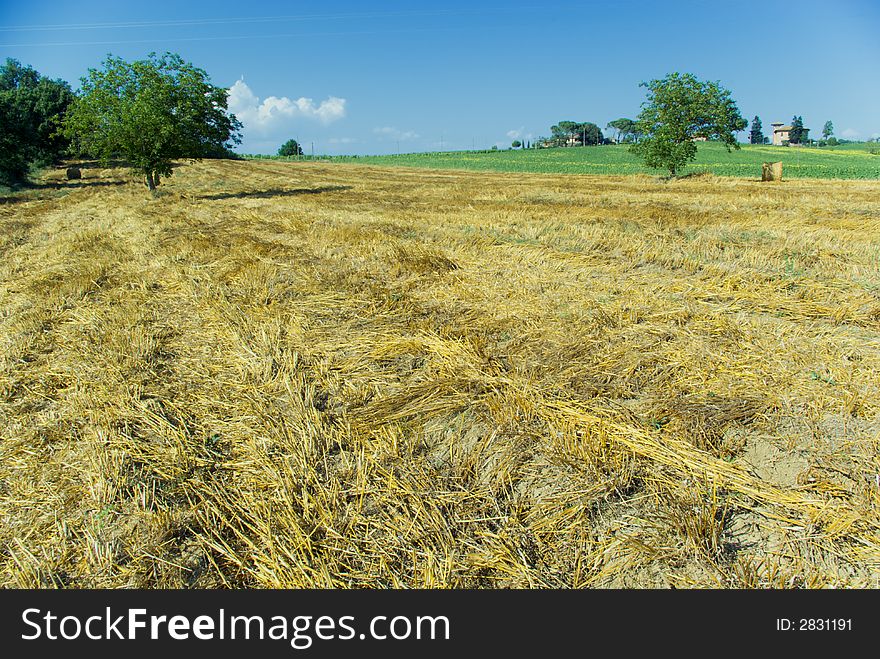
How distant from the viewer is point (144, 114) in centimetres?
1912

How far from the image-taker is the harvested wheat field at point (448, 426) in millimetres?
2117

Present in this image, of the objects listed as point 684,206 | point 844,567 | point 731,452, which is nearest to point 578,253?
point 731,452

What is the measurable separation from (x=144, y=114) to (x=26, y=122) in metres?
25.4

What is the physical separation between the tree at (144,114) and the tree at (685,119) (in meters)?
23.9

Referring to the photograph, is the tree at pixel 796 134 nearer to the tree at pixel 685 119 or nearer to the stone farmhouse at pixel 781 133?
the stone farmhouse at pixel 781 133

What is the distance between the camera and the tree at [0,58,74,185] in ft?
86.6

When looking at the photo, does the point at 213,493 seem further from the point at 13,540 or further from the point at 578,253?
the point at 578,253

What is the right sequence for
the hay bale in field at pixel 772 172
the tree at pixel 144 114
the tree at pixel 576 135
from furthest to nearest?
the tree at pixel 576 135 → the hay bale in field at pixel 772 172 → the tree at pixel 144 114

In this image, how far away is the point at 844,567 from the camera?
2.02m

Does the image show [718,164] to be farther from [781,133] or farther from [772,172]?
[781,133]

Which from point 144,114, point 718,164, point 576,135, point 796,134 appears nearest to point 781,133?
point 796,134

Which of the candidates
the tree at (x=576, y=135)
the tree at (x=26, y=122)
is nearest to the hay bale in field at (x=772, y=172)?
the tree at (x=26, y=122)

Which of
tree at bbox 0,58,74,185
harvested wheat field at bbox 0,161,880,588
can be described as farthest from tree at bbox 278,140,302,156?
harvested wheat field at bbox 0,161,880,588

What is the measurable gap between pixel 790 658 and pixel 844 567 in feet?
1.67
